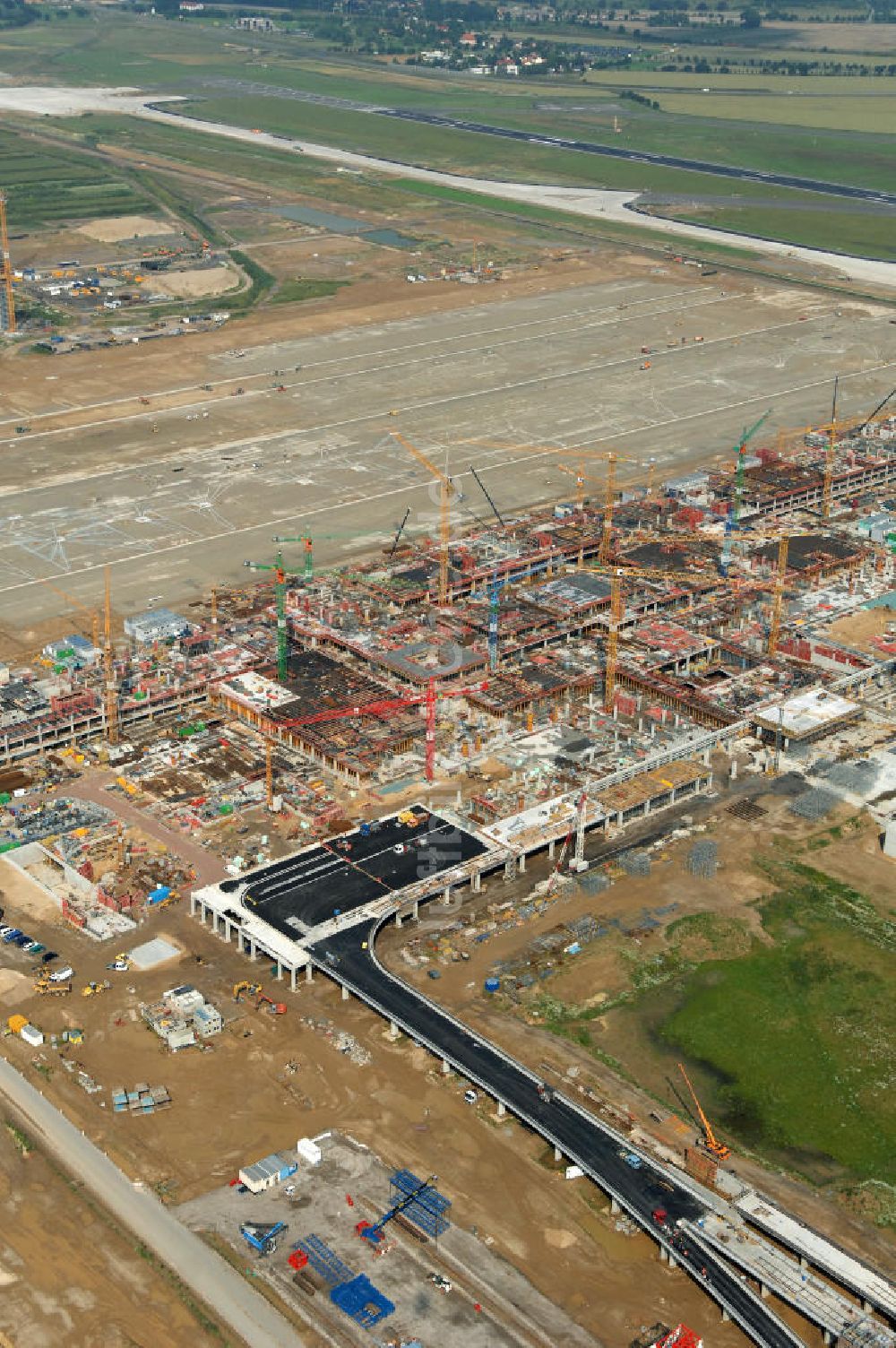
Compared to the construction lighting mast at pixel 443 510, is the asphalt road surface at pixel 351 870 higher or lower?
lower

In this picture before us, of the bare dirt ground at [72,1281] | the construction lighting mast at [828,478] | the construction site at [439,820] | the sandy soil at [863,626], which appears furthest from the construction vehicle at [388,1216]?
the construction lighting mast at [828,478]

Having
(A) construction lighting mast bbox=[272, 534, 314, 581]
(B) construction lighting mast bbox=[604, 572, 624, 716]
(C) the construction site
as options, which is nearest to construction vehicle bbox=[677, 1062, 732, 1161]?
(C) the construction site

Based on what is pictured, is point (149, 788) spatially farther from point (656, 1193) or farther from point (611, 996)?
point (656, 1193)

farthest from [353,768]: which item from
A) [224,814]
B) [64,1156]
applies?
[64,1156]

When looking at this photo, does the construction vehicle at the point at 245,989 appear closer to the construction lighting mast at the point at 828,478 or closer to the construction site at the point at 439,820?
the construction site at the point at 439,820

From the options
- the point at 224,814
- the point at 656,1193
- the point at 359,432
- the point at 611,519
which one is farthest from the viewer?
the point at 359,432

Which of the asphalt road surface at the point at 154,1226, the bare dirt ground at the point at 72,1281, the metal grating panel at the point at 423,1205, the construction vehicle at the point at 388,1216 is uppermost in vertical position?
the construction vehicle at the point at 388,1216

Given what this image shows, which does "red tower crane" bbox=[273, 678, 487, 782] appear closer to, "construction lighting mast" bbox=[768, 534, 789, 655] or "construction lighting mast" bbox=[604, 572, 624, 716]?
"construction lighting mast" bbox=[604, 572, 624, 716]

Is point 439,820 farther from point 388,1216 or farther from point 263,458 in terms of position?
point 263,458
